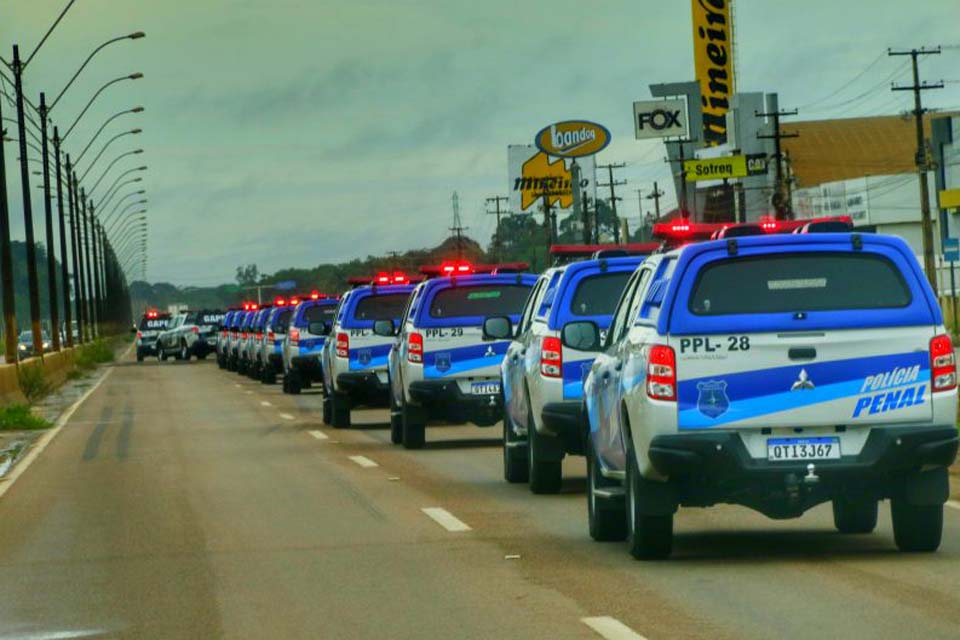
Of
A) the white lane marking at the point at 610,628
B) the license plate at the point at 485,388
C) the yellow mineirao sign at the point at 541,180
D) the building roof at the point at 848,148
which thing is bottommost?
the white lane marking at the point at 610,628

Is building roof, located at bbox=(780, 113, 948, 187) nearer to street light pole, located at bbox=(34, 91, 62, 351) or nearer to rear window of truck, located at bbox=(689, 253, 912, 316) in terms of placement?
street light pole, located at bbox=(34, 91, 62, 351)

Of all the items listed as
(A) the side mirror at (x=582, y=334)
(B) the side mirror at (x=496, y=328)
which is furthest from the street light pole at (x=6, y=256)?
(A) the side mirror at (x=582, y=334)

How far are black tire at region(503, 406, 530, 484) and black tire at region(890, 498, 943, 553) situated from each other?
6267 mm

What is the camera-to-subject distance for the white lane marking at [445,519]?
14352mm

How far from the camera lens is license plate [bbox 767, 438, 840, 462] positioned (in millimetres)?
11320

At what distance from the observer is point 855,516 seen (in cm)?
1325

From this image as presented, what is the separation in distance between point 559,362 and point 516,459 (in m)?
1.66

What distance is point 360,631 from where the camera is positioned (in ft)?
31.7

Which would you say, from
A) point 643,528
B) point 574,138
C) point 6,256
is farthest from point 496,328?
point 574,138

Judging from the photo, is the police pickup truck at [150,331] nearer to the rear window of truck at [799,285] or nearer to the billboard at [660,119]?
the billboard at [660,119]

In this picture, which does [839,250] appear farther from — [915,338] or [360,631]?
[360,631]

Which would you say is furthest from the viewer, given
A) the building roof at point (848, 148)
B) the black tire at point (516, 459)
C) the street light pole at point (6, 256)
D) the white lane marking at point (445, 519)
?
the building roof at point (848, 148)

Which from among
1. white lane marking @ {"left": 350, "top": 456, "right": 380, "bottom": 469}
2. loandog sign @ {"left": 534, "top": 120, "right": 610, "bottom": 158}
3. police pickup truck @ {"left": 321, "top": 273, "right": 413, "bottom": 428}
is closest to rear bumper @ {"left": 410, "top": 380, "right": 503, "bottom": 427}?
white lane marking @ {"left": 350, "top": 456, "right": 380, "bottom": 469}

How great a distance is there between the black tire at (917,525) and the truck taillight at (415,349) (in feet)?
36.1
